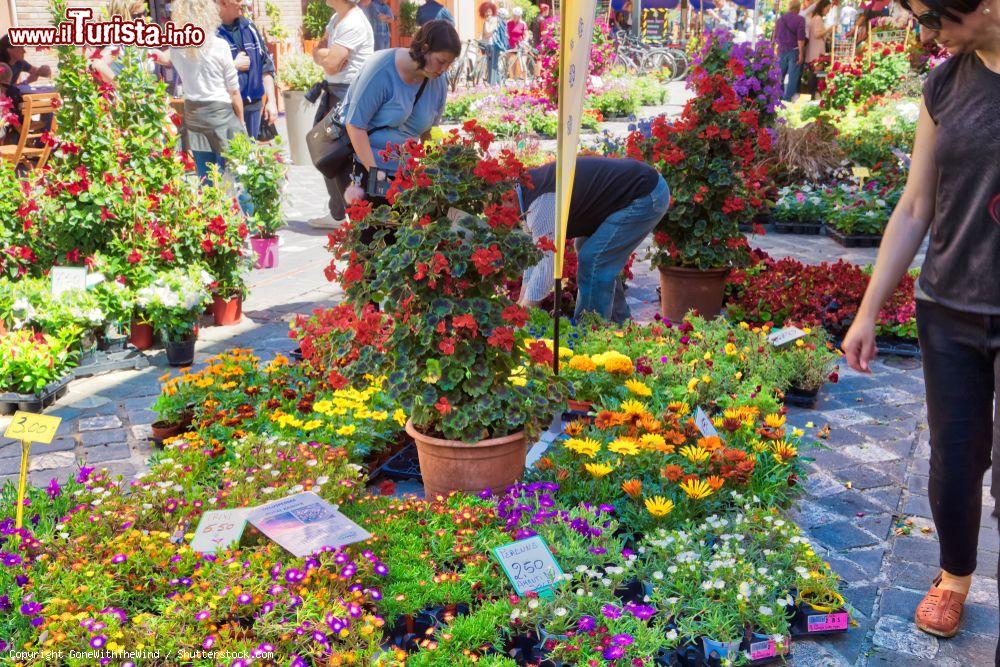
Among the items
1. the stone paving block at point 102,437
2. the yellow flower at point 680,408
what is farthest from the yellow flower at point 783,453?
the stone paving block at point 102,437

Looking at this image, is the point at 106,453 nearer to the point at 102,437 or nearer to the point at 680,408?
the point at 102,437

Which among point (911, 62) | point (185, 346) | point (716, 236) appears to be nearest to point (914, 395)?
point (716, 236)

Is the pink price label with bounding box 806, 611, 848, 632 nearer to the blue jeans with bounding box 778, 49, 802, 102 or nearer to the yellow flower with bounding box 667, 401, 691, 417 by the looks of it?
the yellow flower with bounding box 667, 401, 691, 417

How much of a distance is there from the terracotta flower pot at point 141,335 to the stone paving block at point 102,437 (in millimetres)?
1035

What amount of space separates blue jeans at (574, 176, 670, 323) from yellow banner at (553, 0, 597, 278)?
4.83ft

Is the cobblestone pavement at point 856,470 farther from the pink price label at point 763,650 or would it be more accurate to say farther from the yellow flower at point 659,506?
the yellow flower at point 659,506

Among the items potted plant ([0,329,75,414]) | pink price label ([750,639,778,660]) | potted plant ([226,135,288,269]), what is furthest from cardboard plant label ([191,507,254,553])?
potted plant ([226,135,288,269])

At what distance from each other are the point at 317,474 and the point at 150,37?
7.24 meters

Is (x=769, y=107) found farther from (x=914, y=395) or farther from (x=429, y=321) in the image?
(x=429, y=321)

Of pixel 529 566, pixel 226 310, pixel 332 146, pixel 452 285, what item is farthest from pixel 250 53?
pixel 529 566

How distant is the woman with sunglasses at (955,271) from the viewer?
7.45ft

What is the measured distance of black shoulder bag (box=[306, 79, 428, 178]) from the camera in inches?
203

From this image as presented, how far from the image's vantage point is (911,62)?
46.3ft

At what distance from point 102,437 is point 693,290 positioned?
3361mm
